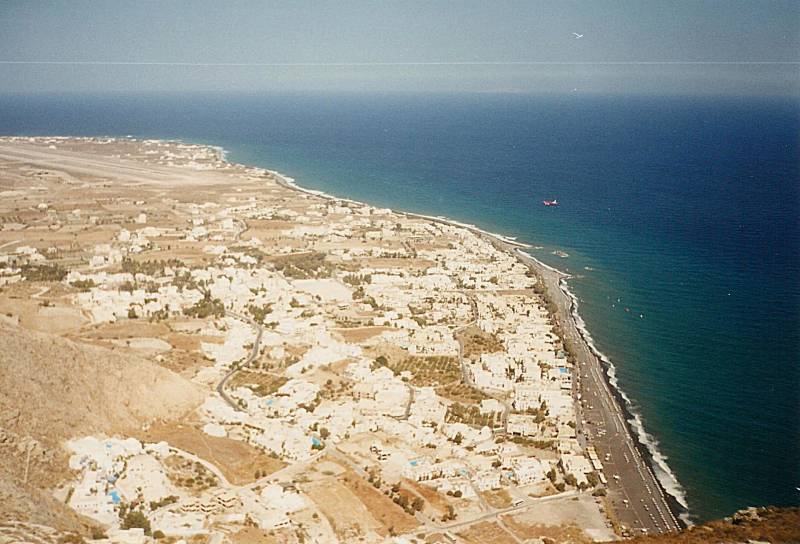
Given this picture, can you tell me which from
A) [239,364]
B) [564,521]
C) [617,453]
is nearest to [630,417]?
[617,453]

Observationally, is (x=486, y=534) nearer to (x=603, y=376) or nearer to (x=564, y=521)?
(x=564, y=521)

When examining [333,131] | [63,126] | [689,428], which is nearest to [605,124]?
[333,131]

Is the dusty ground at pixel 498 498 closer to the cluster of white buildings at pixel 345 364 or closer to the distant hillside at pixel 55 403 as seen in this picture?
the cluster of white buildings at pixel 345 364

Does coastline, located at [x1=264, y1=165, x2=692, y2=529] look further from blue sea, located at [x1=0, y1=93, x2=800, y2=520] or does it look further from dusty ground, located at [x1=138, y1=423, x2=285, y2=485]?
dusty ground, located at [x1=138, y1=423, x2=285, y2=485]

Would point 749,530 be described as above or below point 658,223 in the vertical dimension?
below

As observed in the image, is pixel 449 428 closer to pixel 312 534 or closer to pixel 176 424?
pixel 312 534

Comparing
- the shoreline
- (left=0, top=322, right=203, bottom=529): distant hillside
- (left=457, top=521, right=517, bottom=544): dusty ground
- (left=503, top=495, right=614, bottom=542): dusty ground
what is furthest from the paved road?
the shoreline
